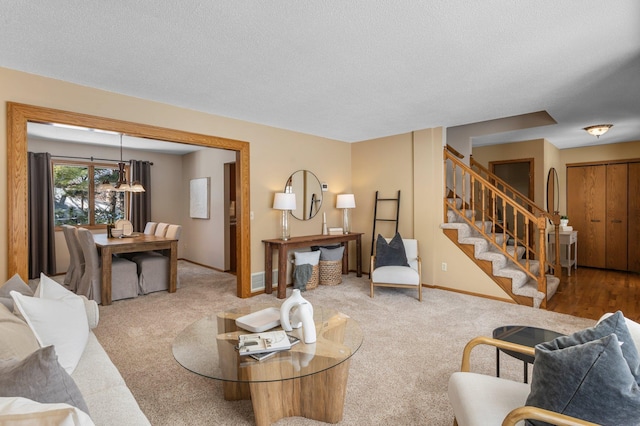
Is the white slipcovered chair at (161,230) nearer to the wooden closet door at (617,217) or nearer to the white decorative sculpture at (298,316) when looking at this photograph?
the white decorative sculpture at (298,316)

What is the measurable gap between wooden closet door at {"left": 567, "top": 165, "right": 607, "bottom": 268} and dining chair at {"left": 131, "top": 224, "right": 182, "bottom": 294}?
7.40 meters

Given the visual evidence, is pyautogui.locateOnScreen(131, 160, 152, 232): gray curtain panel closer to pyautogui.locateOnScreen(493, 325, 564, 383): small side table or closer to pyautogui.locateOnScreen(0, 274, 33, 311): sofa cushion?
pyautogui.locateOnScreen(0, 274, 33, 311): sofa cushion

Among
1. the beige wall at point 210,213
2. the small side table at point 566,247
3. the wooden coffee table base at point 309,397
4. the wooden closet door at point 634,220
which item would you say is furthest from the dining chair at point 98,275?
the wooden closet door at point 634,220

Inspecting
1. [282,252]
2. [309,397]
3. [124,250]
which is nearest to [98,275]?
[124,250]

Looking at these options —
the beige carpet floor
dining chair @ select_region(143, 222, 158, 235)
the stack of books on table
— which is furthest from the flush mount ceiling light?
dining chair @ select_region(143, 222, 158, 235)

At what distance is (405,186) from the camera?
5254 millimetres

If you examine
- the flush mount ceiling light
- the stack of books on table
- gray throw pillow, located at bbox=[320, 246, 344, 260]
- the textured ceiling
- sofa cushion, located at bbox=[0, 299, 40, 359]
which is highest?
the textured ceiling

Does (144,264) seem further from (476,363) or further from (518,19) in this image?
(518,19)

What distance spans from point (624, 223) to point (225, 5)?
24.4 feet

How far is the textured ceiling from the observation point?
1967mm

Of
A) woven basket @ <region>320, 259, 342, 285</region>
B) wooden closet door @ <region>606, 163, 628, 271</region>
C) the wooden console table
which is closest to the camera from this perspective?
the wooden console table

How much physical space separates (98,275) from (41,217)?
278cm

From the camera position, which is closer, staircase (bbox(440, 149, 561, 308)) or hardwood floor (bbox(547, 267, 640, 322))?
hardwood floor (bbox(547, 267, 640, 322))

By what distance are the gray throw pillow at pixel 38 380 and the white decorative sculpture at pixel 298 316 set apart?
3.55ft
